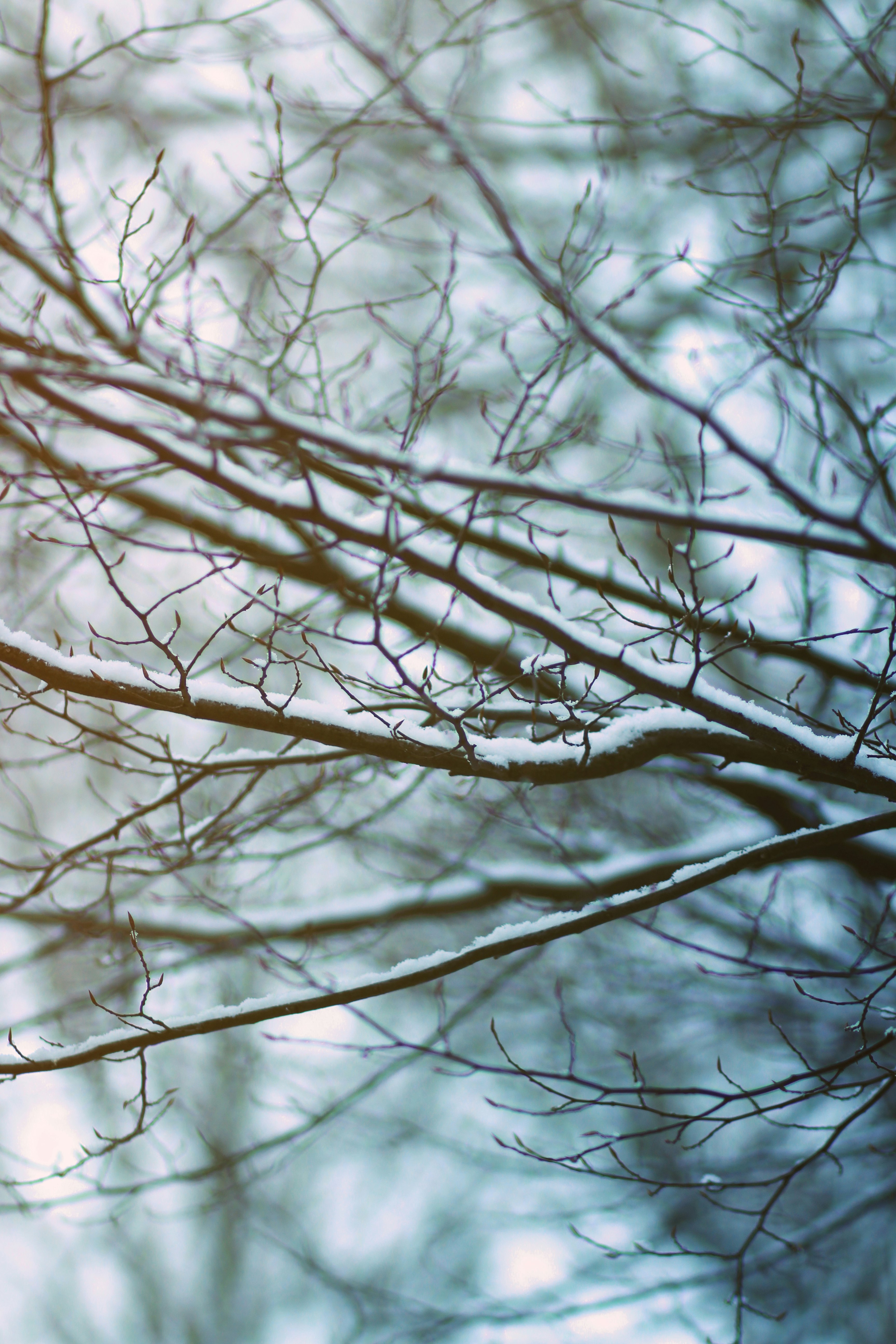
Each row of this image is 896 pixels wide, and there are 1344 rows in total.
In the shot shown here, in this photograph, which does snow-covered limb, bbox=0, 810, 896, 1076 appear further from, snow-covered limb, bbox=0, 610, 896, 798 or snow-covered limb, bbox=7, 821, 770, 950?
snow-covered limb, bbox=7, 821, 770, 950

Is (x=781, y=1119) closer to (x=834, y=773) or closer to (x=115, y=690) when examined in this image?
(x=834, y=773)

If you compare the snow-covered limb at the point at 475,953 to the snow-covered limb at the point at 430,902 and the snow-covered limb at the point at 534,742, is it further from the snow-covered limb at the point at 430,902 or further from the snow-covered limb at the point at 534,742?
the snow-covered limb at the point at 430,902

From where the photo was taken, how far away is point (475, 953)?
7.18 ft

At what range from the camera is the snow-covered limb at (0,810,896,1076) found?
2.20 metres

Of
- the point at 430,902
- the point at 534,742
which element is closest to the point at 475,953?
the point at 534,742

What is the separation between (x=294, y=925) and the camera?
402cm

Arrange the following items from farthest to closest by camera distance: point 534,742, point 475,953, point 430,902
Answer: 1. point 430,902
2. point 534,742
3. point 475,953

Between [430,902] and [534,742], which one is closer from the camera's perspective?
[534,742]

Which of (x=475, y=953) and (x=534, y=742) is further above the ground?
(x=534, y=742)

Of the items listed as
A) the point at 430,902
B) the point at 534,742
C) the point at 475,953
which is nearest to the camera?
the point at 475,953

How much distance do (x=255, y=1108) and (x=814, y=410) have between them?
29.5 feet

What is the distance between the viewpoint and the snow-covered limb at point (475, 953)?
7.22 ft

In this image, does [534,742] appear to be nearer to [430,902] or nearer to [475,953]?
[475,953]

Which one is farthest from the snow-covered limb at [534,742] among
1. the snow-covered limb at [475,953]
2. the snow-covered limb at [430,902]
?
the snow-covered limb at [430,902]
